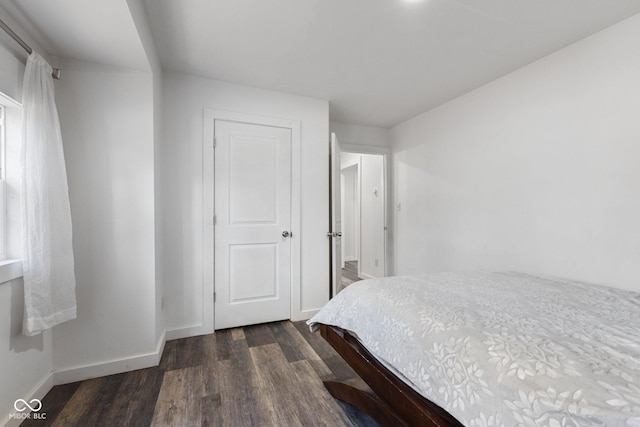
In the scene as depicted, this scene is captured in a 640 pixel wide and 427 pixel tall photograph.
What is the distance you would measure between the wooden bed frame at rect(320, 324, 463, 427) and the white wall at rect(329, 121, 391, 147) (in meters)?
2.72

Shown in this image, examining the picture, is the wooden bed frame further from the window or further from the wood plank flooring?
the window

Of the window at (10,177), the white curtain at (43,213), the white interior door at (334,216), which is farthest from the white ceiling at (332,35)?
the white interior door at (334,216)

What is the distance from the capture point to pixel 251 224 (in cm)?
263

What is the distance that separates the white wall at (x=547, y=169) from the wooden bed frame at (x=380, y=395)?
1.73 metres

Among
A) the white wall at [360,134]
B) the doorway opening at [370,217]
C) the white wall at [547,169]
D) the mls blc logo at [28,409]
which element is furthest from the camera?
the doorway opening at [370,217]

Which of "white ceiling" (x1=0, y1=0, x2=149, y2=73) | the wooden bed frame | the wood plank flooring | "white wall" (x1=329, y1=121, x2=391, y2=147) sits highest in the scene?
"white wall" (x1=329, y1=121, x2=391, y2=147)

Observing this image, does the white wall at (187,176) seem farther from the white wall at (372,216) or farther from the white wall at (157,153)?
the white wall at (372,216)

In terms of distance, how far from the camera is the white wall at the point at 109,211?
1.77 meters

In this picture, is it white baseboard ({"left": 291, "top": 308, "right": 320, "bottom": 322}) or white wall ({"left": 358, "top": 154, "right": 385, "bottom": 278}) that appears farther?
white wall ({"left": 358, "top": 154, "right": 385, "bottom": 278})

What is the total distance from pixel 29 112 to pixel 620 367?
262 cm

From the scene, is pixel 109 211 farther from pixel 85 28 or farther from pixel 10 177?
pixel 85 28

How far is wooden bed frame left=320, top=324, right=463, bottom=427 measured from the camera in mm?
948

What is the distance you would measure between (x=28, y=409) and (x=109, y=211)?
1.14 m

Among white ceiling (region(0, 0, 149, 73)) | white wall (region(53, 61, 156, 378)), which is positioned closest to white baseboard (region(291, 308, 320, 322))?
white wall (region(53, 61, 156, 378))
